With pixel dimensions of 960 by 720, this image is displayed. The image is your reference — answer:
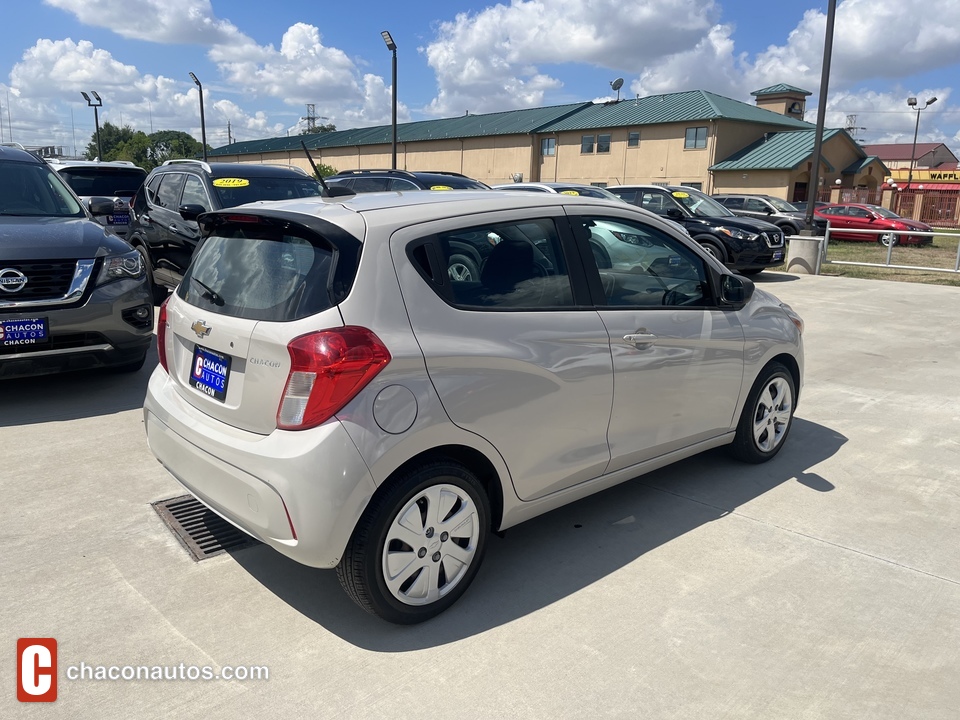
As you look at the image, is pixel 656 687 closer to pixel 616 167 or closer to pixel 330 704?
pixel 330 704

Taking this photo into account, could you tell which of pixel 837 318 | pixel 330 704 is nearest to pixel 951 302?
pixel 837 318

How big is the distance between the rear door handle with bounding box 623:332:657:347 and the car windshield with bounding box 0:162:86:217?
5413mm

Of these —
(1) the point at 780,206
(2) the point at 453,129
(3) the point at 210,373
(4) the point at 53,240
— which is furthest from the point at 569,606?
(2) the point at 453,129

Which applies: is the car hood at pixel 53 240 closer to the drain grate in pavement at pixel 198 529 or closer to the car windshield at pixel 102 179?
the drain grate in pavement at pixel 198 529

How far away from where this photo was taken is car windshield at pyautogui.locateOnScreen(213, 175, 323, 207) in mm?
8625

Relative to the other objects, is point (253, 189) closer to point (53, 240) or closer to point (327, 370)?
point (53, 240)

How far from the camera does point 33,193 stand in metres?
6.73

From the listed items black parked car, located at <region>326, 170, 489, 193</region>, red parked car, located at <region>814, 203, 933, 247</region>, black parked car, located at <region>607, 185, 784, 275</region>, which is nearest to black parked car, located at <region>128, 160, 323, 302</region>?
black parked car, located at <region>326, 170, 489, 193</region>

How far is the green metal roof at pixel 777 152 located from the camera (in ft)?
134

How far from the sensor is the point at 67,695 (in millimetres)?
2648

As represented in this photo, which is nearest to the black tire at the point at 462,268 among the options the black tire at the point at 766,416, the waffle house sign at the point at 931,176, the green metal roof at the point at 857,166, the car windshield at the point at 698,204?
the black tire at the point at 766,416

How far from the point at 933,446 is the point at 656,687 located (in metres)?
3.77

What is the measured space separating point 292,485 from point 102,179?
1332cm

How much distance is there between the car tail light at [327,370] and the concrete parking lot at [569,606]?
0.95m
